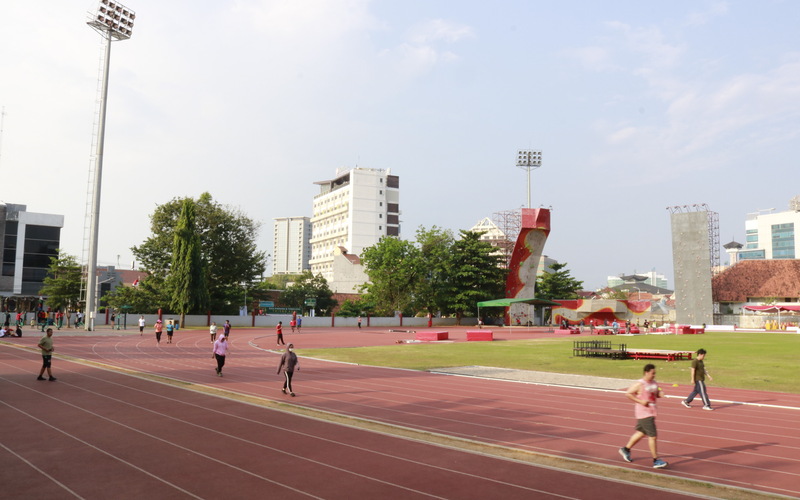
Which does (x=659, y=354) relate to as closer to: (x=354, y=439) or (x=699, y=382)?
(x=699, y=382)

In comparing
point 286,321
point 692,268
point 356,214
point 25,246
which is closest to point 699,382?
point 286,321

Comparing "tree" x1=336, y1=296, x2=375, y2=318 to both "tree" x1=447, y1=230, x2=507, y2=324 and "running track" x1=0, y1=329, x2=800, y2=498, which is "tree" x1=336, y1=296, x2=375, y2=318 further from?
"running track" x1=0, y1=329, x2=800, y2=498

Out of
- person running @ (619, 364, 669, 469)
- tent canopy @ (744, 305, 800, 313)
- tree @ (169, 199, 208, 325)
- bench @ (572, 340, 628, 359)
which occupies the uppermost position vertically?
tree @ (169, 199, 208, 325)

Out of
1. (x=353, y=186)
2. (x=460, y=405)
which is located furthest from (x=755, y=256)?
(x=460, y=405)

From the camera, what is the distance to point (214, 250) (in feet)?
199

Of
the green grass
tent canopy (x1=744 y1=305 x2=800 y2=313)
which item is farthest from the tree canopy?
the green grass

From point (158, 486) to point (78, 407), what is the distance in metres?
6.89

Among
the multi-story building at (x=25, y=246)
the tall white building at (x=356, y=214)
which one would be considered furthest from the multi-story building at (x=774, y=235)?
the multi-story building at (x=25, y=246)

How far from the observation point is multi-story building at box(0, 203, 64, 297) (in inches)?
2879

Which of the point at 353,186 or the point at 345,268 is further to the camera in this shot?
the point at 353,186

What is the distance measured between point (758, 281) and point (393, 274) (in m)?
50.6

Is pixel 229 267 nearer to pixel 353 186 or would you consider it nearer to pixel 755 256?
pixel 353 186

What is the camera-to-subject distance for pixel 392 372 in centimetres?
2084

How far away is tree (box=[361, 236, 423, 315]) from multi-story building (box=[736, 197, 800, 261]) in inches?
4734
